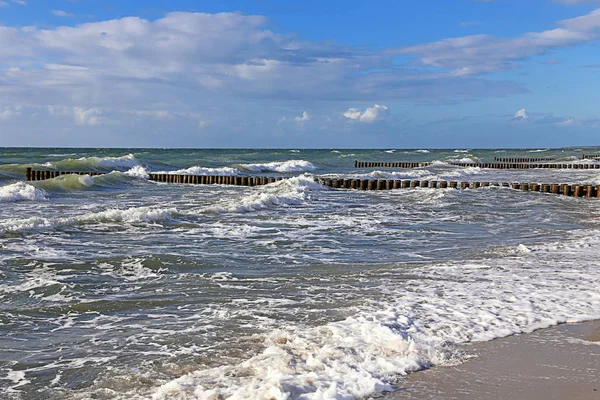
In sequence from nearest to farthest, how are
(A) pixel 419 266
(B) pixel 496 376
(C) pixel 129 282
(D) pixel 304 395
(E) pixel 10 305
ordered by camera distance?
(D) pixel 304 395
(B) pixel 496 376
(E) pixel 10 305
(C) pixel 129 282
(A) pixel 419 266

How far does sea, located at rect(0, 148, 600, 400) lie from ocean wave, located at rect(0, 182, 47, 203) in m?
4.48

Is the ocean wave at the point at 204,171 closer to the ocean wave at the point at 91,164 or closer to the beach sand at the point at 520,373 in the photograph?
the ocean wave at the point at 91,164

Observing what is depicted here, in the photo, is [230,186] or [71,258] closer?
[71,258]

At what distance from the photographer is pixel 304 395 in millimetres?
4238

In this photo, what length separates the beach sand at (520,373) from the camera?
4.32 metres

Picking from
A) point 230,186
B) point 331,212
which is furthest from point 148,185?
point 331,212

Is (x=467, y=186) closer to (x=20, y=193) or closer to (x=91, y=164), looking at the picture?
(x=20, y=193)

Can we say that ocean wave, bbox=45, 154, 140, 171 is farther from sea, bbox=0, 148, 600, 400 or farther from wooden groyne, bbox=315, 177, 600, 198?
sea, bbox=0, 148, 600, 400

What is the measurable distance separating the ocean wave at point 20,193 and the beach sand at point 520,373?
57.7ft

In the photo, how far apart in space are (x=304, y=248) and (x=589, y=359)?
6186 mm

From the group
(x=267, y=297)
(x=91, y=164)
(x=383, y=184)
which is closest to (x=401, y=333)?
(x=267, y=297)

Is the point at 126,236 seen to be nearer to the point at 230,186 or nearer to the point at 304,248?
the point at 304,248

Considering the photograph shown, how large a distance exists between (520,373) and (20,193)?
18.7 m

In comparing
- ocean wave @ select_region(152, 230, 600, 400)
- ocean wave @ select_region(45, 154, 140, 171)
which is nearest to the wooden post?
ocean wave @ select_region(152, 230, 600, 400)
